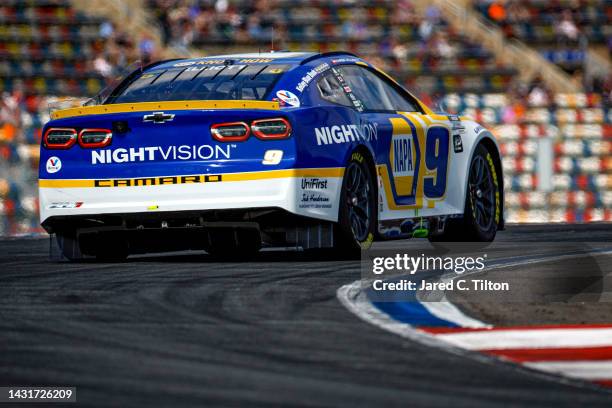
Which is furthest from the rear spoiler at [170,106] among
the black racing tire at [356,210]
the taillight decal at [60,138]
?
the black racing tire at [356,210]

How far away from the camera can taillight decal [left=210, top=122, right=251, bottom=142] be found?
8.80m

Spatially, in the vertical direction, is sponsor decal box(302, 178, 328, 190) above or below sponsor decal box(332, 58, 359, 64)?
below

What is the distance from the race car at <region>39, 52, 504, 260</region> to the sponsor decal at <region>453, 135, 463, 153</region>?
75 centimetres

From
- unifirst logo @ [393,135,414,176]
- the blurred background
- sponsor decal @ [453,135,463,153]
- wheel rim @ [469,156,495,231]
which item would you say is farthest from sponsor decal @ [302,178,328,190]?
the blurred background

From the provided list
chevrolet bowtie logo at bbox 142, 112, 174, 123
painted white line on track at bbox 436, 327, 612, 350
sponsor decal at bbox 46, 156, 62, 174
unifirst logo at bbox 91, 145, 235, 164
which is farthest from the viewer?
sponsor decal at bbox 46, 156, 62, 174

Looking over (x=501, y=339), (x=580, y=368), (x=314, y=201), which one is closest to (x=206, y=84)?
(x=314, y=201)

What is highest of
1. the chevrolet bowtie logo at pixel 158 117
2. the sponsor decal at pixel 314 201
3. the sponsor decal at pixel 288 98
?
the sponsor decal at pixel 288 98

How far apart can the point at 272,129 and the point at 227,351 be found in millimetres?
3602

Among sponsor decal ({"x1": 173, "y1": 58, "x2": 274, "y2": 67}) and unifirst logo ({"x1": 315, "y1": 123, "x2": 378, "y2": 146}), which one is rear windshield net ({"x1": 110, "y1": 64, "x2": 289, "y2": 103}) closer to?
sponsor decal ({"x1": 173, "y1": 58, "x2": 274, "y2": 67})

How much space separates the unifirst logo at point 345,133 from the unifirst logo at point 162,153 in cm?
58

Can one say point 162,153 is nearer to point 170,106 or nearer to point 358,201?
point 170,106

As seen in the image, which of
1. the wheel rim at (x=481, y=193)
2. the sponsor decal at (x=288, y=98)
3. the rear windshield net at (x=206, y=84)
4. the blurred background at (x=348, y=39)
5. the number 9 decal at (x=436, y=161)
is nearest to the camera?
the sponsor decal at (x=288, y=98)

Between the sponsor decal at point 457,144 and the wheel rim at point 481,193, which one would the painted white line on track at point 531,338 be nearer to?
the sponsor decal at point 457,144

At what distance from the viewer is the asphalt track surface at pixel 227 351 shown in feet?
Answer: 14.7
